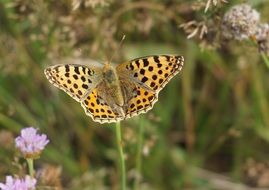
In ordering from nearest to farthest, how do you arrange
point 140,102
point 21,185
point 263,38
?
point 21,185, point 140,102, point 263,38

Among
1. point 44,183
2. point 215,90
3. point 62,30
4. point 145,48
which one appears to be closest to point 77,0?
point 62,30

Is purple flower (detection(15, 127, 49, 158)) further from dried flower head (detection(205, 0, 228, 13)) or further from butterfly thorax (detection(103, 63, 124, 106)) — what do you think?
dried flower head (detection(205, 0, 228, 13))

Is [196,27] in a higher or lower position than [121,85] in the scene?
higher

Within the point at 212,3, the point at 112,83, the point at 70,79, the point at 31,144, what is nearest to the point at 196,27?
the point at 212,3

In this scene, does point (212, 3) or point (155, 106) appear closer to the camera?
point (212, 3)

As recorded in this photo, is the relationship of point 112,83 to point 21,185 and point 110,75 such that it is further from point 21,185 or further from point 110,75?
point 21,185

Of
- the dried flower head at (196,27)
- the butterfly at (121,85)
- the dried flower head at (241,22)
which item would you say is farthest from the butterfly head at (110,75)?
the dried flower head at (241,22)

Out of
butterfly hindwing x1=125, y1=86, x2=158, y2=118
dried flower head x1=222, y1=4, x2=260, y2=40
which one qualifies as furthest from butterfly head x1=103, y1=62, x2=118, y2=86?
dried flower head x1=222, y1=4, x2=260, y2=40
